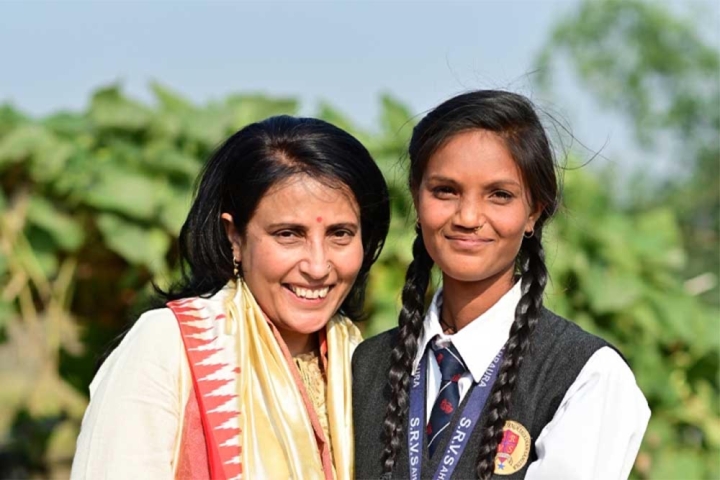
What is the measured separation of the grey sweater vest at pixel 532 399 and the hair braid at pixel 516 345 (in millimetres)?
17

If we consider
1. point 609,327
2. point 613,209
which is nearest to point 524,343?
point 609,327

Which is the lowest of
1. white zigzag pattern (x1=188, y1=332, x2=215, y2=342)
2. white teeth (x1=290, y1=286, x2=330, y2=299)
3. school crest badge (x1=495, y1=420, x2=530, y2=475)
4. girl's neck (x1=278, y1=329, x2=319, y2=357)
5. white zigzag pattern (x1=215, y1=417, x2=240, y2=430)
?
school crest badge (x1=495, y1=420, x2=530, y2=475)

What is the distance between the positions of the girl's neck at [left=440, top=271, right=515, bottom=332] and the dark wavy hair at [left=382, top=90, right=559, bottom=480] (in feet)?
0.15

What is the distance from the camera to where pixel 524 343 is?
2162 millimetres

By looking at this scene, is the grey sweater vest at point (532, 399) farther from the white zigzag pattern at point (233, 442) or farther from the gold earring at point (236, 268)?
the gold earring at point (236, 268)

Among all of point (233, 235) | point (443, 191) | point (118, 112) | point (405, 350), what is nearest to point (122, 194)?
point (118, 112)

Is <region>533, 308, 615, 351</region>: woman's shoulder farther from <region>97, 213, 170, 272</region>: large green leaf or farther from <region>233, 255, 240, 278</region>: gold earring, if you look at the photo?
<region>97, 213, 170, 272</region>: large green leaf

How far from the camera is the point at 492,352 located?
2.22 metres

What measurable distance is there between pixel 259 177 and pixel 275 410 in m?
0.47

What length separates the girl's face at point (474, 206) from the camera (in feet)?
7.03

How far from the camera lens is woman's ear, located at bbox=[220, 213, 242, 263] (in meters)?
2.41

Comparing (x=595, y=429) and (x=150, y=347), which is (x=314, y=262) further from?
(x=595, y=429)

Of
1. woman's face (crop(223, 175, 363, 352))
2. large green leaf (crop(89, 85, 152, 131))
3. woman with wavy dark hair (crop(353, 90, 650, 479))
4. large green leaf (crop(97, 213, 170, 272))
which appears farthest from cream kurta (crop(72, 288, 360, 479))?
large green leaf (crop(89, 85, 152, 131))

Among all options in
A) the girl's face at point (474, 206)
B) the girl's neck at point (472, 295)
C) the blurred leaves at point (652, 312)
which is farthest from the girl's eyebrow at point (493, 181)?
the blurred leaves at point (652, 312)
